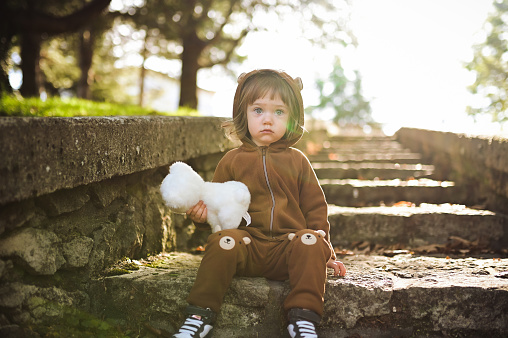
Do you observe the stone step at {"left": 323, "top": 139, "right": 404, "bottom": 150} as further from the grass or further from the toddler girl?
the toddler girl

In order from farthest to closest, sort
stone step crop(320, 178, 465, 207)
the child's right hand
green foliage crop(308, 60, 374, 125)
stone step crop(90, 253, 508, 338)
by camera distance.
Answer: green foliage crop(308, 60, 374, 125), stone step crop(320, 178, 465, 207), the child's right hand, stone step crop(90, 253, 508, 338)

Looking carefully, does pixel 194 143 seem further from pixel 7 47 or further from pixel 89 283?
pixel 7 47

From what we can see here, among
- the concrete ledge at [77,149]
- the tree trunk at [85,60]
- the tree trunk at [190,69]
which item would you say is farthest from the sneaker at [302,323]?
the tree trunk at [85,60]

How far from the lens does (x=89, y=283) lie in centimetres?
220

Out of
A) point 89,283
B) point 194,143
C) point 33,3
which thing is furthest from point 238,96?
point 33,3

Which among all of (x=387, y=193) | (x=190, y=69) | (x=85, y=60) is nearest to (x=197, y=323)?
(x=387, y=193)

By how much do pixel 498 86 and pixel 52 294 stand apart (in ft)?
53.8

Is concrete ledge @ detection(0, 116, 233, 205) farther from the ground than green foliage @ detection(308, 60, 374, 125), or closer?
closer

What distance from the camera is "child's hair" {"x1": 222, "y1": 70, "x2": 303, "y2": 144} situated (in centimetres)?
254

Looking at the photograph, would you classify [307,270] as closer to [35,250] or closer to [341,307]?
[341,307]

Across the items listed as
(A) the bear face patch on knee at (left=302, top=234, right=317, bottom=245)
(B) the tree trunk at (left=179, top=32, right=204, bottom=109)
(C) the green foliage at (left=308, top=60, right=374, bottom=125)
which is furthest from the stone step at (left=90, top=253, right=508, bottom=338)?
(C) the green foliage at (left=308, top=60, right=374, bottom=125)

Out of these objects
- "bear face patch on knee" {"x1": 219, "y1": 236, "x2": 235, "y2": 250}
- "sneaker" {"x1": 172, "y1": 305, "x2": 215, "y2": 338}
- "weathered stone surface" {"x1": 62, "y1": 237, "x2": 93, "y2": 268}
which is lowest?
"sneaker" {"x1": 172, "y1": 305, "x2": 215, "y2": 338}

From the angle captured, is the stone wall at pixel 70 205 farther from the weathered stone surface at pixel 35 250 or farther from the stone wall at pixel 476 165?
the stone wall at pixel 476 165

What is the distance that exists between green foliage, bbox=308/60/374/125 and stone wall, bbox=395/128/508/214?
42.0m
